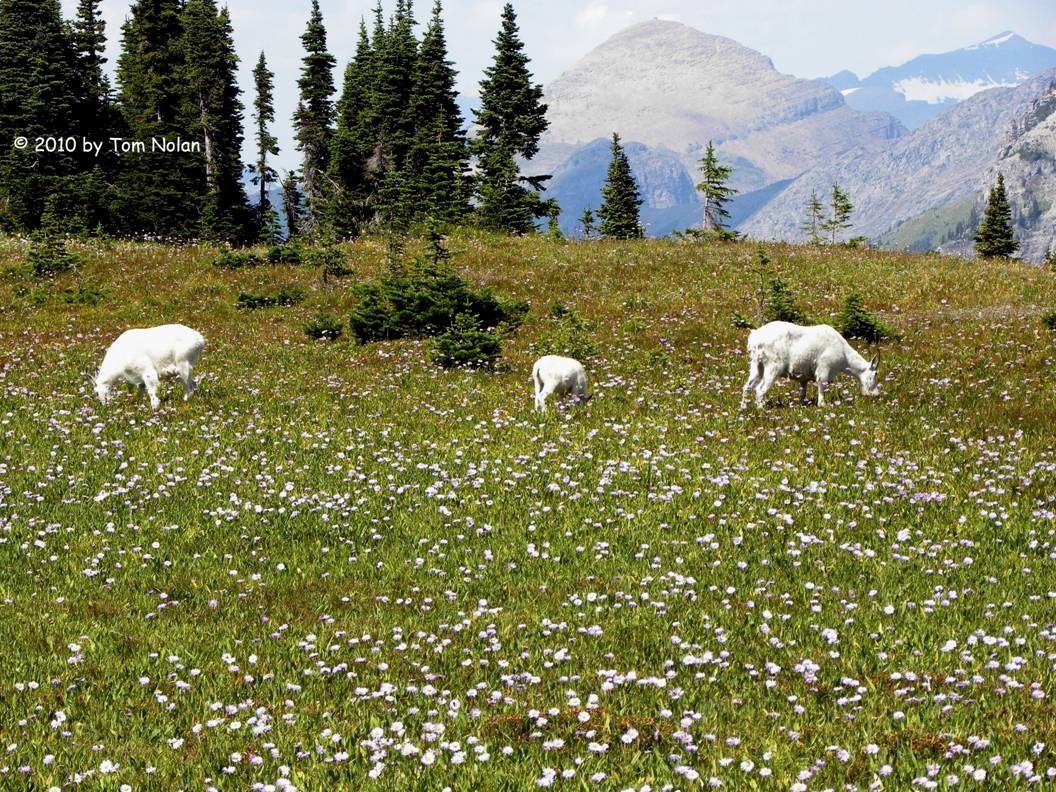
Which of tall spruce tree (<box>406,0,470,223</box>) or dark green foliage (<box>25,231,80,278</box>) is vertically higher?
tall spruce tree (<box>406,0,470,223</box>)

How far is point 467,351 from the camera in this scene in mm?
19922

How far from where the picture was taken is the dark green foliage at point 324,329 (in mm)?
24344

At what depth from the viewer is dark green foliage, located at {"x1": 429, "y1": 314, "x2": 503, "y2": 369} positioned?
784 inches

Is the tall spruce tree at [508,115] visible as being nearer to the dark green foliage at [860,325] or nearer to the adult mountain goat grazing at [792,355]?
the dark green foliage at [860,325]

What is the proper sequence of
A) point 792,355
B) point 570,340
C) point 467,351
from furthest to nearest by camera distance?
point 570,340
point 467,351
point 792,355

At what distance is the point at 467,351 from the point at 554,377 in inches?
182

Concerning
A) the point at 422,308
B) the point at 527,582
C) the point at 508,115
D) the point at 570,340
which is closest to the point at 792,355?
the point at 570,340

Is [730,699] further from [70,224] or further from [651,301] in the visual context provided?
[70,224]

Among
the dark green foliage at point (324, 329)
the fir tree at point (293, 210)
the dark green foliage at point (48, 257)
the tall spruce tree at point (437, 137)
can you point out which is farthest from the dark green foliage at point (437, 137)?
the dark green foliage at point (324, 329)

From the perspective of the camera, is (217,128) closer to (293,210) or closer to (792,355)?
(293,210)

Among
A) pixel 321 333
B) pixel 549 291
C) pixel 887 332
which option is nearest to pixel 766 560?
pixel 887 332

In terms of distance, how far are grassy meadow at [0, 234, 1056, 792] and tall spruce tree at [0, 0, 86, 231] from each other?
44478 millimetres

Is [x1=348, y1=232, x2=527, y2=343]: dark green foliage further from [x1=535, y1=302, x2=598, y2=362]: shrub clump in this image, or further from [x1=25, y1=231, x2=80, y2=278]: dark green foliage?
[x1=25, y1=231, x2=80, y2=278]: dark green foliage

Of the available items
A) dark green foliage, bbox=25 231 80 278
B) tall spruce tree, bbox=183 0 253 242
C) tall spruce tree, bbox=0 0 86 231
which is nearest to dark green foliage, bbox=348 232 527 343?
dark green foliage, bbox=25 231 80 278
